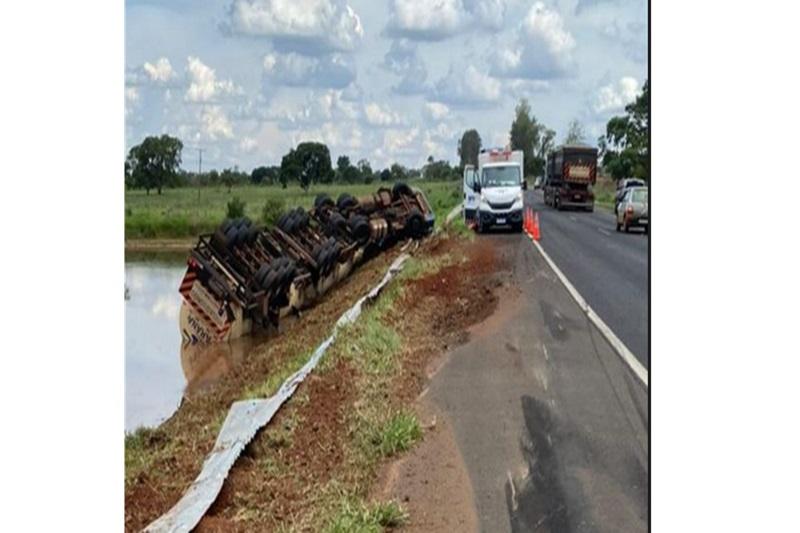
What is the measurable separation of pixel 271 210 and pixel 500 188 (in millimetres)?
771

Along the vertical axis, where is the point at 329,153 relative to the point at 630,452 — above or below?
above

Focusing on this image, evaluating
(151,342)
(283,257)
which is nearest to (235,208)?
(283,257)

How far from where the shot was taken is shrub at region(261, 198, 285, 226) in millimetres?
3891

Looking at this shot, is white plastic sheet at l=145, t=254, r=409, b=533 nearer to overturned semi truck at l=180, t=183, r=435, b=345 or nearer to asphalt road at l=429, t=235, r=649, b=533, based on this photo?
overturned semi truck at l=180, t=183, r=435, b=345

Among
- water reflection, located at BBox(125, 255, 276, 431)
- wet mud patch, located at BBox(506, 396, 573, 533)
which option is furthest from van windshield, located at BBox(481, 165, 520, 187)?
water reflection, located at BBox(125, 255, 276, 431)

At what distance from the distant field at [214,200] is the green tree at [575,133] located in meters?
0.41

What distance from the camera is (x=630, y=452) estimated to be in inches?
143

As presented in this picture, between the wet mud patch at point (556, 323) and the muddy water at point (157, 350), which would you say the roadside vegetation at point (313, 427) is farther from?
the wet mud patch at point (556, 323)

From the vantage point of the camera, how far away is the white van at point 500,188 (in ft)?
12.6
